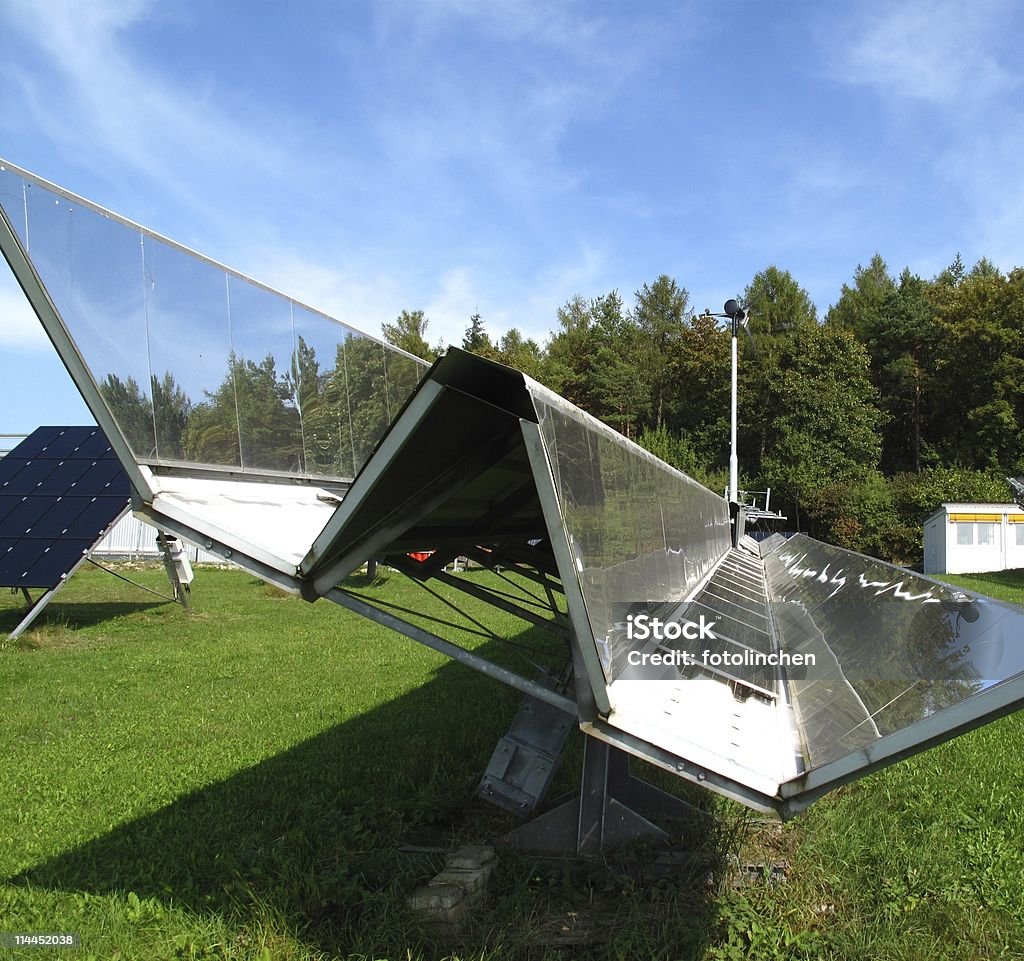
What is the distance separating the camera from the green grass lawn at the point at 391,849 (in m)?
2.92

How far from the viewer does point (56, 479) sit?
1206cm

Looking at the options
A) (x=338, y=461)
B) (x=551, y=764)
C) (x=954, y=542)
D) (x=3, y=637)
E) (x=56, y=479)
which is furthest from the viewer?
(x=954, y=542)

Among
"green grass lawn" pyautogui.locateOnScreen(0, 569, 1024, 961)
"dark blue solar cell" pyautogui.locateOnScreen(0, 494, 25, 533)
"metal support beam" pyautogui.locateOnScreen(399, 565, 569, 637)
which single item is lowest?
"green grass lawn" pyautogui.locateOnScreen(0, 569, 1024, 961)

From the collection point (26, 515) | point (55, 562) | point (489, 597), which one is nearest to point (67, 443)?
point (26, 515)

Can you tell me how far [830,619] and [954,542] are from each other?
71.2 feet

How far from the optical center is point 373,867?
3463mm

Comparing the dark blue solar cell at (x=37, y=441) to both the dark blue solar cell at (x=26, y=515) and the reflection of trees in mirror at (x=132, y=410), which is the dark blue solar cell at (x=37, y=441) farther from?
the reflection of trees in mirror at (x=132, y=410)

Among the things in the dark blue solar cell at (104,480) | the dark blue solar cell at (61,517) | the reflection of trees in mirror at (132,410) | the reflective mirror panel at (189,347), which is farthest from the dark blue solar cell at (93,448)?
the reflection of trees in mirror at (132,410)

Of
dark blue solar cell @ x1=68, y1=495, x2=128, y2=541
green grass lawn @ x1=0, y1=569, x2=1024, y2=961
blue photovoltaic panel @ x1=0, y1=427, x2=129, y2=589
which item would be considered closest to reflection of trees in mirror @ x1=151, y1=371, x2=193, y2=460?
green grass lawn @ x1=0, y1=569, x2=1024, y2=961

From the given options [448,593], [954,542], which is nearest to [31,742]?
[448,593]

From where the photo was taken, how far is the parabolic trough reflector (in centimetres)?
204

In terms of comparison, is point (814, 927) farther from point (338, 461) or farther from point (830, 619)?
point (338, 461)

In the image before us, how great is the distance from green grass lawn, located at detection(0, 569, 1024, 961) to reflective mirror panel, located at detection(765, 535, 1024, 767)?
80 centimetres

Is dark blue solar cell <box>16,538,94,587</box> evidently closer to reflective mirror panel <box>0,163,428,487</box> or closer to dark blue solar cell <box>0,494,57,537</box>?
dark blue solar cell <box>0,494,57,537</box>
